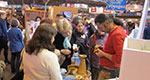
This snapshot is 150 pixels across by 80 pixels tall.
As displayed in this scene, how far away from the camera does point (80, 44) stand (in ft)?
9.56

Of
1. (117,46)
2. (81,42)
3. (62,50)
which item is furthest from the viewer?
(81,42)

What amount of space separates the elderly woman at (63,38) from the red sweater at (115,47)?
0.62 meters

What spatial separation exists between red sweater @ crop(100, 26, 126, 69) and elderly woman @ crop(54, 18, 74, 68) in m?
0.62

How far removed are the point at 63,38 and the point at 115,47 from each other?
879 mm

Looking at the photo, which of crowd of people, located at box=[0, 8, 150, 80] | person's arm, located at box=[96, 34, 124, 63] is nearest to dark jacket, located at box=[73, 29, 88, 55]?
crowd of people, located at box=[0, 8, 150, 80]

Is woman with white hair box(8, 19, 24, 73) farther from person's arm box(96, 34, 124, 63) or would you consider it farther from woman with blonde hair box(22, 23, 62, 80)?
person's arm box(96, 34, 124, 63)

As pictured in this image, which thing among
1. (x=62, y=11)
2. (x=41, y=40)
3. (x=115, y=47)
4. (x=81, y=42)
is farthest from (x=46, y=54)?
(x=62, y=11)

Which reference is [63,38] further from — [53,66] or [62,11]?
[62,11]

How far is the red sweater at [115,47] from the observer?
1.41 metres

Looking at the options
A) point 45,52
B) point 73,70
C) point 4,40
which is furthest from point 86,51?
point 4,40

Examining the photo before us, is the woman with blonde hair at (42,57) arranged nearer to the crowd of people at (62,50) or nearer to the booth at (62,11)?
the crowd of people at (62,50)

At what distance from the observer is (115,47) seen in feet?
4.71

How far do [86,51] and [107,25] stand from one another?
4.51 ft

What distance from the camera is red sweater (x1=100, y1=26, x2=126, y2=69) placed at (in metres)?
1.41
